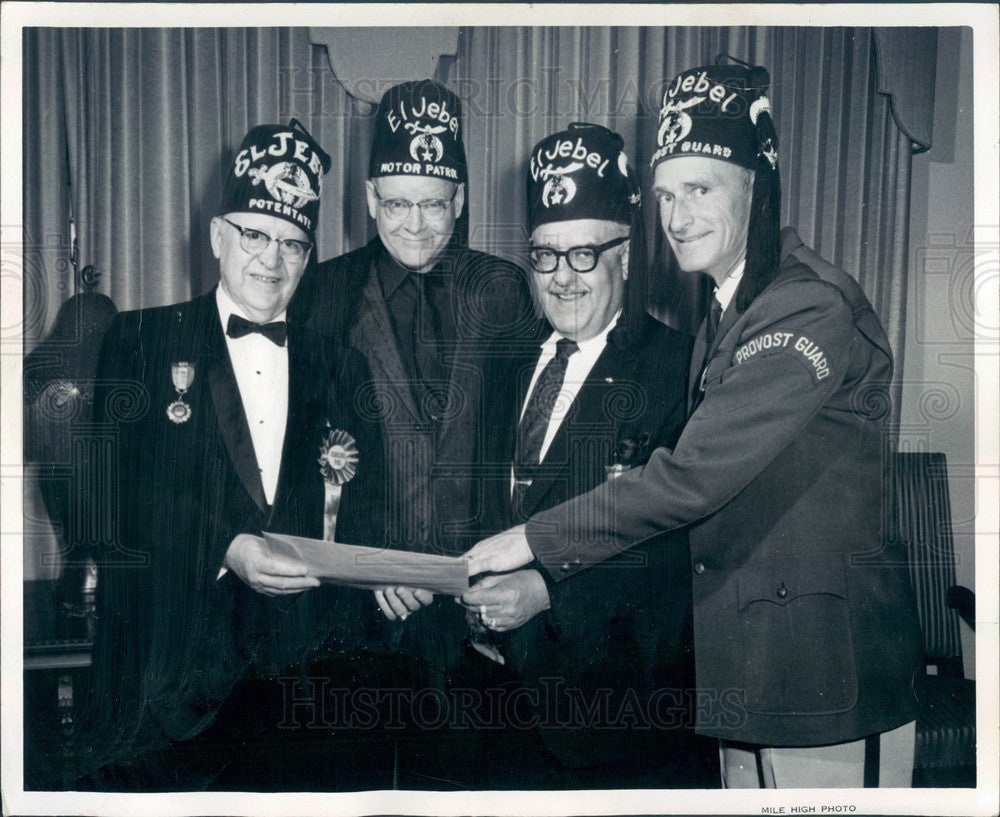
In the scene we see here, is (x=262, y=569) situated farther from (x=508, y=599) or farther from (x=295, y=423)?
(x=508, y=599)

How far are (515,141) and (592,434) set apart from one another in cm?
84

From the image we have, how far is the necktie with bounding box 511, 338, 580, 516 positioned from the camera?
9.08 feet

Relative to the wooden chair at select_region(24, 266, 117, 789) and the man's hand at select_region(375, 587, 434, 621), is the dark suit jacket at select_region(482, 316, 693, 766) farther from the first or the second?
the wooden chair at select_region(24, 266, 117, 789)

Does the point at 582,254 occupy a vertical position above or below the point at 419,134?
below

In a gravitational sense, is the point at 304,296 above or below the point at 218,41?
below

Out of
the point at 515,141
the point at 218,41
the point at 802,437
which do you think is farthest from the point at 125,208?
the point at 802,437

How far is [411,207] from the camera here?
2791 mm

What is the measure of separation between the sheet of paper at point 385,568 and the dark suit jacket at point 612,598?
0.20 meters

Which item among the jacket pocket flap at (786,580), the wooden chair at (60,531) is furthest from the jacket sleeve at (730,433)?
the wooden chair at (60,531)

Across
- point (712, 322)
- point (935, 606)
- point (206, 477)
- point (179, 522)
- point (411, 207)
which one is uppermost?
point (411, 207)

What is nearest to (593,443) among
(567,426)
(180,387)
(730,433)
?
(567,426)

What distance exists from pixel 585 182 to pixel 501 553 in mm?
1043

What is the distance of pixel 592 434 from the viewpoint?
2758 mm

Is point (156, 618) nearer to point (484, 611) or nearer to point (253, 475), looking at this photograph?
point (253, 475)
